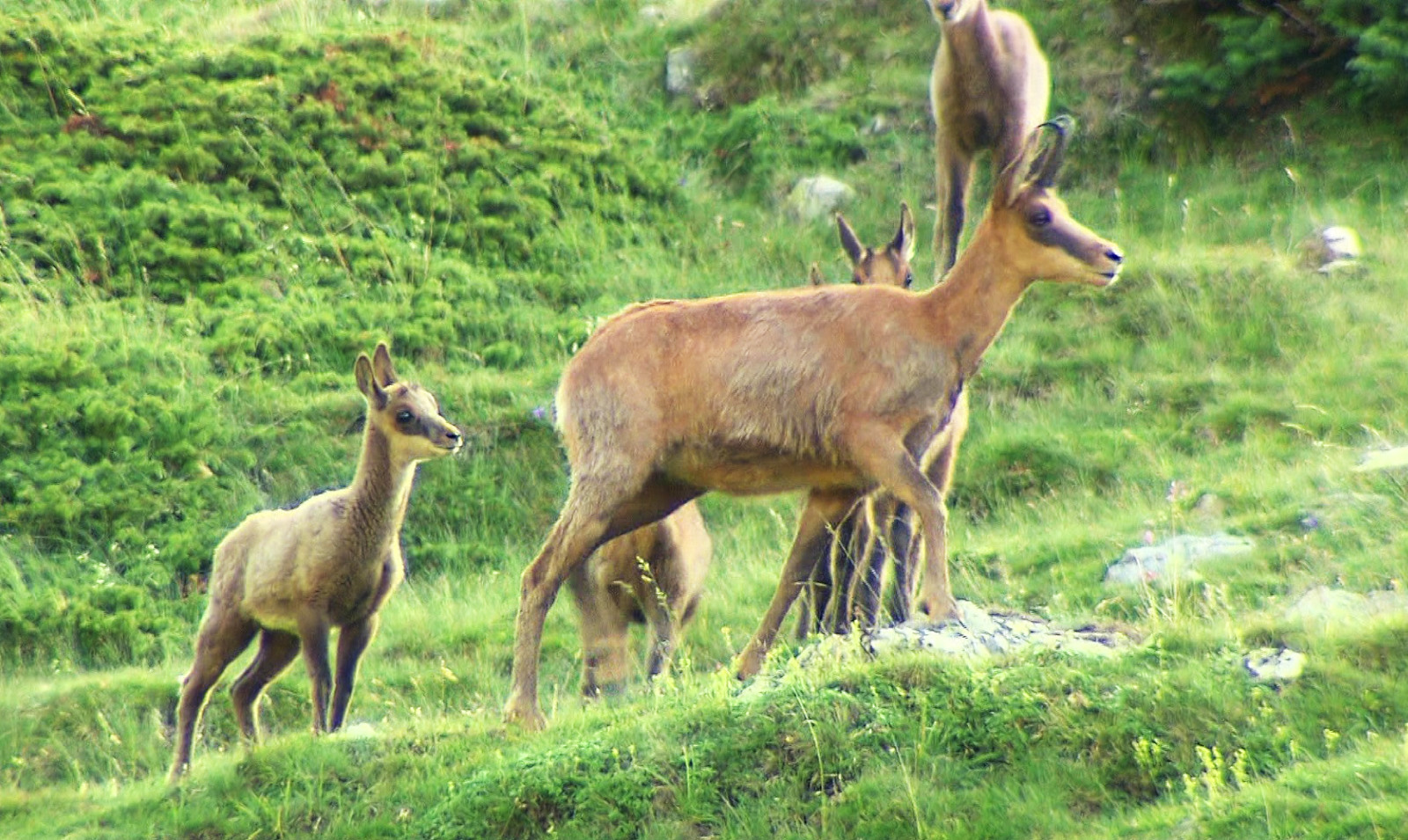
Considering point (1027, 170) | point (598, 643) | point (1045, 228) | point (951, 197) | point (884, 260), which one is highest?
point (1027, 170)

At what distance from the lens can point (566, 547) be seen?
8883 millimetres

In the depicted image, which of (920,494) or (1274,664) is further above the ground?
(920,494)

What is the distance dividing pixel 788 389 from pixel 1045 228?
1.40m

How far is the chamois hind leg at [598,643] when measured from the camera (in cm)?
1002

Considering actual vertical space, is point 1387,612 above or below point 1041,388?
above

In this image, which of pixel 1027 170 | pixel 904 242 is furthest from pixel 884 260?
pixel 1027 170

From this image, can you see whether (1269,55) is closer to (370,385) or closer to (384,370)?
(384,370)

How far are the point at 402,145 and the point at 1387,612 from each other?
11.3 meters

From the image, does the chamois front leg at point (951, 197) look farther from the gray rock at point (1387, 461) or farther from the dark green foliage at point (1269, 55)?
the dark green foliage at point (1269, 55)

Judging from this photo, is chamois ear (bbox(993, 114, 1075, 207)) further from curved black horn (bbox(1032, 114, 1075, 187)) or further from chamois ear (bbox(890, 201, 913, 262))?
chamois ear (bbox(890, 201, 913, 262))

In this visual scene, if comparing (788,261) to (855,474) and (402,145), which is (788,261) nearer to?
(402,145)

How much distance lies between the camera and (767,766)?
779cm

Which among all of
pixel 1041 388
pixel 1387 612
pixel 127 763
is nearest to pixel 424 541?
pixel 127 763

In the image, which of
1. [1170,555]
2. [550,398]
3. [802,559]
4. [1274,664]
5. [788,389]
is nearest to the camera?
[1274,664]
